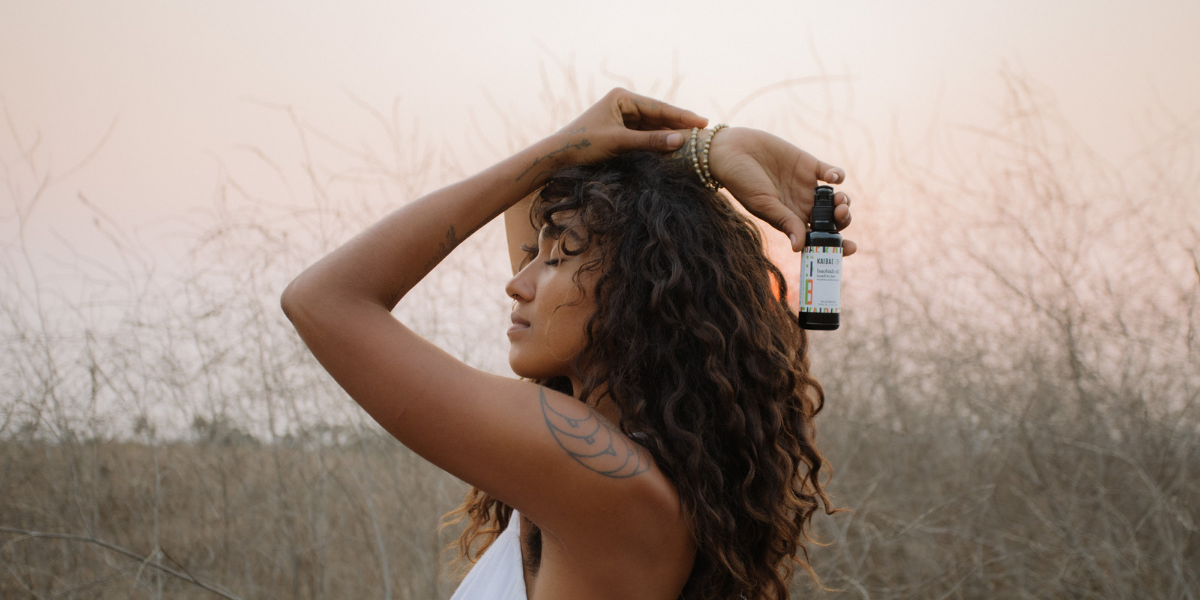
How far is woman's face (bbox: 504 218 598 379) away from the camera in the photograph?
4.35ft

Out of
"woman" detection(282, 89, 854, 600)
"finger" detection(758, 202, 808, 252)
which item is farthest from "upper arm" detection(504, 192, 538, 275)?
"finger" detection(758, 202, 808, 252)

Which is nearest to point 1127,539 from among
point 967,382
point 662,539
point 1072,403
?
point 1072,403

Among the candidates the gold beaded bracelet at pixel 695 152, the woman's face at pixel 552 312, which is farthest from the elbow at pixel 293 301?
the gold beaded bracelet at pixel 695 152

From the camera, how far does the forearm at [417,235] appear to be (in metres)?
1.13

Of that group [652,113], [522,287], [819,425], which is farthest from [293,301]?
[819,425]

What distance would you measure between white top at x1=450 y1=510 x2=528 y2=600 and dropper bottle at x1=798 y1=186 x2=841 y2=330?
2.29 feet

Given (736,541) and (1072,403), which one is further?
(1072,403)

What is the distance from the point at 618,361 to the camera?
4.36ft

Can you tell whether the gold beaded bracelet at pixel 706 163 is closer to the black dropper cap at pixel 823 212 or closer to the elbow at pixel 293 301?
the black dropper cap at pixel 823 212

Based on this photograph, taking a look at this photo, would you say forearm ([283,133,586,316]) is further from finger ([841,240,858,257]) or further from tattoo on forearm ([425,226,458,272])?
finger ([841,240,858,257])

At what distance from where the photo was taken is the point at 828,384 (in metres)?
3.34

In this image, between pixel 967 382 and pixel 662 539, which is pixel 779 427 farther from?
pixel 967 382

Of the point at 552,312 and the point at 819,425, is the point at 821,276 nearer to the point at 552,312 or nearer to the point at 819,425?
the point at 552,312

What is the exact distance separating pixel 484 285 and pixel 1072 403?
2514mm
